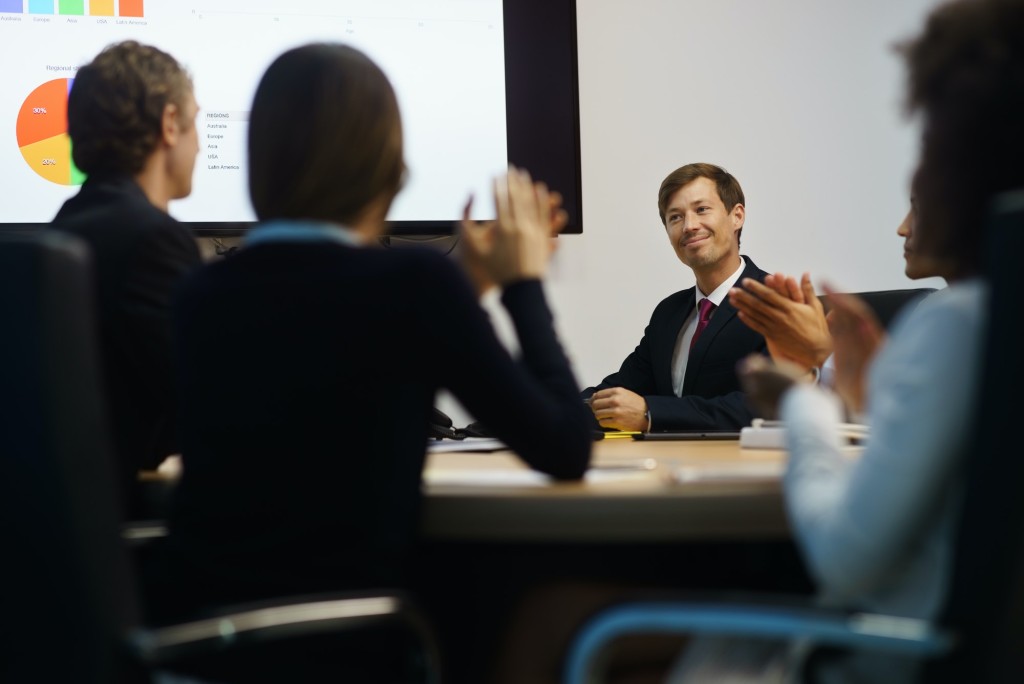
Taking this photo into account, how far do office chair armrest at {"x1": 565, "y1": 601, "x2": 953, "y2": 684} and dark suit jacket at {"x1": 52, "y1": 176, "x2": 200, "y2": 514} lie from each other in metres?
0.80

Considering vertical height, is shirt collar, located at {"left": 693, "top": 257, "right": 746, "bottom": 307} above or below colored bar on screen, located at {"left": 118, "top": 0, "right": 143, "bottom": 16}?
below

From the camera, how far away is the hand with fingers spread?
5.43 feet

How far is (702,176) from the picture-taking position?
3.81 metres

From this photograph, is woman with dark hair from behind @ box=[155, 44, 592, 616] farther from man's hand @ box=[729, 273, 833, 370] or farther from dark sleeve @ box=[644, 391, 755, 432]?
dark sleeve @ box=[644, 391, 755, 432]

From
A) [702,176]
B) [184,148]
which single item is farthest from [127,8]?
[702,176]

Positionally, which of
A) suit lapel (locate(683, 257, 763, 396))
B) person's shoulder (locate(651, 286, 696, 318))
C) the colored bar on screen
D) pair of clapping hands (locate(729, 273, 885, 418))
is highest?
the colored bar on screen

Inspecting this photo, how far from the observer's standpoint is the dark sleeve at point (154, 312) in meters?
1.56

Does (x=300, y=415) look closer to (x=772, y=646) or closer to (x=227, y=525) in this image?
(x=227, y=525)

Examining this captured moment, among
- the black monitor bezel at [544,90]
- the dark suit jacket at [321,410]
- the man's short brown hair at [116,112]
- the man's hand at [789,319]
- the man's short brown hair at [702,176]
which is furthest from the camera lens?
the man's short brown hair at [702,176]

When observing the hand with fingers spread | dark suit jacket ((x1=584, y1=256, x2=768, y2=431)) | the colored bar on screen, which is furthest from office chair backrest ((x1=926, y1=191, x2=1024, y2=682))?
the colored bar on screen

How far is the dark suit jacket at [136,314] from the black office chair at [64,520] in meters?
0.56

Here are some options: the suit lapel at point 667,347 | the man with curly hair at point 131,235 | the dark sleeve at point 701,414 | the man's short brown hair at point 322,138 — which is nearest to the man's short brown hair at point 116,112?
the man with curly hair at point 131,235

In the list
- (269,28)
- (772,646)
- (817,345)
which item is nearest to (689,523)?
(772,646)

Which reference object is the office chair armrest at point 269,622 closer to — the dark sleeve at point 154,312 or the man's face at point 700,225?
the dark sleeve at point 154,312
